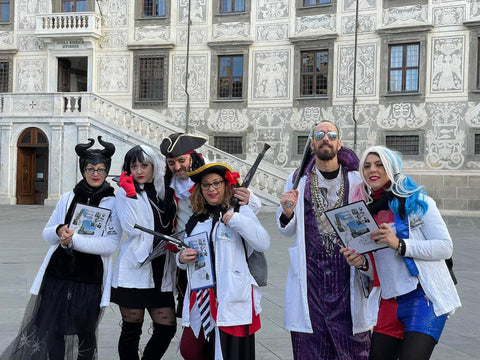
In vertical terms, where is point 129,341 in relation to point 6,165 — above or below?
below

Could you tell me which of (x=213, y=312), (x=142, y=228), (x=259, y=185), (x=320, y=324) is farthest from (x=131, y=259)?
(x=259, y=185)

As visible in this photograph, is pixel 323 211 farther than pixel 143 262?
No

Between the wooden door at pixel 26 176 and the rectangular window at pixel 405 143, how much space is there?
47.2 feet

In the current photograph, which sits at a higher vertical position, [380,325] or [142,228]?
[142,228]

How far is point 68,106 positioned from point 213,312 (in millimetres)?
21136

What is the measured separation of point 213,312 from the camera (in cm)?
402

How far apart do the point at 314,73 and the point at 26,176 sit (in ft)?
41.1

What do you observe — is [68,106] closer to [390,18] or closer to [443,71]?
[390,18]

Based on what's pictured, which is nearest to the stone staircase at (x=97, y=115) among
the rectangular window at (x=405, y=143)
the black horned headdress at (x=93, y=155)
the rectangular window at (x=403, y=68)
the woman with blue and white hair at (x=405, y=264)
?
the rectangular window at (x=405, y=143)

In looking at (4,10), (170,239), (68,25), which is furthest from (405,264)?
(4,10)

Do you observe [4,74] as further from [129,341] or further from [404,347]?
[404,347]

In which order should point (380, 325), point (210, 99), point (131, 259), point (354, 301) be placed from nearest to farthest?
point (380, 325)
point (354, 301)
point (131, 259)
point (210, 99)

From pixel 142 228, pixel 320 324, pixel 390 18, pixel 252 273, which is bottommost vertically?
pixel 320 324

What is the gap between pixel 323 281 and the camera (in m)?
4.00
